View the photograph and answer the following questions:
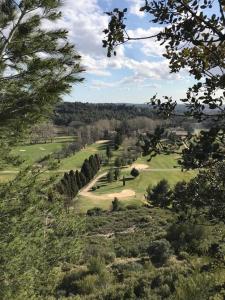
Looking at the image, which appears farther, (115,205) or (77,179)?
(77,179)

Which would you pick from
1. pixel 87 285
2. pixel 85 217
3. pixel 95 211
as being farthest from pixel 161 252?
pixel 95 211

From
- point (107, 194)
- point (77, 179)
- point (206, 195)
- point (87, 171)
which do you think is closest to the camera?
point (206, 195)

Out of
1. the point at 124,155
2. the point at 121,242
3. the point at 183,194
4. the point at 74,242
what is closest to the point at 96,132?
the point at 124,155

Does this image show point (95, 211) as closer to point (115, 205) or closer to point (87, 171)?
point (115, 205)

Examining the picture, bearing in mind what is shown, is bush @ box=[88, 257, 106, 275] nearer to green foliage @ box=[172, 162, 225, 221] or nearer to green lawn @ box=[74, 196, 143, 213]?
green foliage @ box=[172, 162, 225, 221]

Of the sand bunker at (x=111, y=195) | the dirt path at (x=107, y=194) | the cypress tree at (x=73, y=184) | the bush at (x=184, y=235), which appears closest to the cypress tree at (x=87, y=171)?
the dirt path at (x=107, y=194)

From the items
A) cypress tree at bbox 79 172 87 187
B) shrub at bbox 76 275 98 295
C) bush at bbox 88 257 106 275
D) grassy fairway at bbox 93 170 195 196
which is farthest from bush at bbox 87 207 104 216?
shrub at bbox 76 275 98 295

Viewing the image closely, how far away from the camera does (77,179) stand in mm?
64938

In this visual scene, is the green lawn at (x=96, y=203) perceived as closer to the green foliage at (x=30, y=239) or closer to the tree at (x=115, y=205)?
the tree at (x=115, y=205)

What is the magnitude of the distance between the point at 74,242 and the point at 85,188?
54783 millimetres

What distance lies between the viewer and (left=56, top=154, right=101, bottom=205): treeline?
5663cm

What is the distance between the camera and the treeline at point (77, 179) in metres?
56.6

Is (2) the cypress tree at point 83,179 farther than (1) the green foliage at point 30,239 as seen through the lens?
Yes

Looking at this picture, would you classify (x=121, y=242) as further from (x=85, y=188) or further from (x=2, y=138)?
(x=85, y=188)
